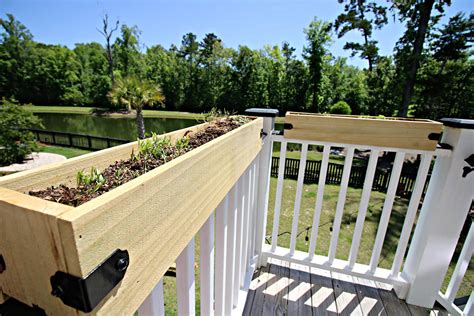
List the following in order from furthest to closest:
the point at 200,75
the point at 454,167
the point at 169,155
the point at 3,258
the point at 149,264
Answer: the point at 200,75 → the point at 454,167 → the point at 169,155 → the point at 149,264 → the point at 3,258

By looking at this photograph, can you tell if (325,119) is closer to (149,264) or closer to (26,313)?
(149,264)

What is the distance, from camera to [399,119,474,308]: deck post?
1396mm

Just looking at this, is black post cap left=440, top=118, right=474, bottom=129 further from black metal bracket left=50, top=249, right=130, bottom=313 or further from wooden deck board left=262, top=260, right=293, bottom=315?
black metal bracket left=50, top=249, right=130, bottom=313

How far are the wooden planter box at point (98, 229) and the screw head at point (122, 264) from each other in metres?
0.02

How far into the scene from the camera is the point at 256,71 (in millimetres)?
23578

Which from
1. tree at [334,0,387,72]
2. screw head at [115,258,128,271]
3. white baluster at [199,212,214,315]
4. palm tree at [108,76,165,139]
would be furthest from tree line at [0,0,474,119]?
screw head at [115,258,128,271]

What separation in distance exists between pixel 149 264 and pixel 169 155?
35 cm

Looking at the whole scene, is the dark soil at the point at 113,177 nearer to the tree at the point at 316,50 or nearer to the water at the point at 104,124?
the water at the point at 104,124

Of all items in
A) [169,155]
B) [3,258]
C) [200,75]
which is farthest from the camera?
[200,75]

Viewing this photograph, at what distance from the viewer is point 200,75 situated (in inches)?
1038

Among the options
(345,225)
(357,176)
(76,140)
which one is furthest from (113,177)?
(76,140)

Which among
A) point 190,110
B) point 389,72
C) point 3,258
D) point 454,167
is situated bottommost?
point 190,110

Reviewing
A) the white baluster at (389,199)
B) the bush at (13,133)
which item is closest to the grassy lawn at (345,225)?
the white baluster at (389,199)

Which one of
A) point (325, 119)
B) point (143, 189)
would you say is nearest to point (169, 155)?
A: point (143, 189)
